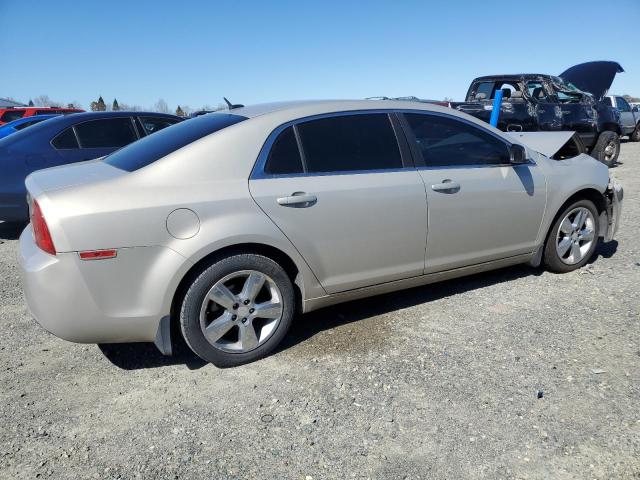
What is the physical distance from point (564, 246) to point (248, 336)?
299 cm

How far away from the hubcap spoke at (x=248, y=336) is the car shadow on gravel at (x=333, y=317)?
10.1 inches

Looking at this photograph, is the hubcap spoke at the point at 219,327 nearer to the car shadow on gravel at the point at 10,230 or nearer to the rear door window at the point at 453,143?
the rear door window at the point at 453,143

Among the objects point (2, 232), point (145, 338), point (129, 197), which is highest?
point (129, 197)

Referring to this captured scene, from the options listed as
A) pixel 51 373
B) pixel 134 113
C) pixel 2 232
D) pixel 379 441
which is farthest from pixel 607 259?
pixel 2 232

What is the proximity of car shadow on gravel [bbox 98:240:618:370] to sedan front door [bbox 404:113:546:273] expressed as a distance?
0.46m

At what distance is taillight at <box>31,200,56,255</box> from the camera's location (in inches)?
104

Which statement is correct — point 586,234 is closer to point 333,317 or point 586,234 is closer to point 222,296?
point 333,317

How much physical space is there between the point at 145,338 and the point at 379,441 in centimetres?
142

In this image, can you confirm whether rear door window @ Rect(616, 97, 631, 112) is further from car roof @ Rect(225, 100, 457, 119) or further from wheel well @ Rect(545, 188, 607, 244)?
car roof @ Rect(225, 100, 457, 119)

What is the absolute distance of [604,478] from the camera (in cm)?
214

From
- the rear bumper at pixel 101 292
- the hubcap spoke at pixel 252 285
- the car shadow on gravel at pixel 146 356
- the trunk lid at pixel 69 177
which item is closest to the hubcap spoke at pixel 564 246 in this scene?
the hubcap spoke at pixel 252 285

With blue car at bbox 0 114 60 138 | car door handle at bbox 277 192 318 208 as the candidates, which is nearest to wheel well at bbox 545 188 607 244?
car door handle at bbox 277 192 318 208

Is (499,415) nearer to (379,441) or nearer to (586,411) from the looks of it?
(586,411)

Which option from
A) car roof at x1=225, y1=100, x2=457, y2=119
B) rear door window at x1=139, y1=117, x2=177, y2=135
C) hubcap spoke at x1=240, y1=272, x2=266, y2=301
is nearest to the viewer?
hubcap spoke at x1=240, y1=272, x2=266, y2=301
